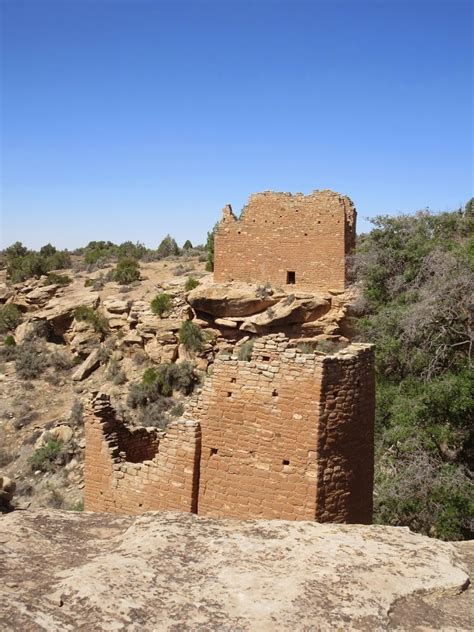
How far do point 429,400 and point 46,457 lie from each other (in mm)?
12121

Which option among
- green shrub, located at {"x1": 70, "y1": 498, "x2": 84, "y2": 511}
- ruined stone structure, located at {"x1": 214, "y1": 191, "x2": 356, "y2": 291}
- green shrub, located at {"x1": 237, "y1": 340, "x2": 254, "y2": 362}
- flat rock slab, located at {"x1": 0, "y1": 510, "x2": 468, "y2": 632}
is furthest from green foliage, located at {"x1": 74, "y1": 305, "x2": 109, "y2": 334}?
flat rock slab, located at {"x1": 0, "y1": 510, "x2": 468, "y2": 632}

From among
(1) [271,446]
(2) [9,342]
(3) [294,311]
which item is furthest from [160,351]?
(1) [271,446]

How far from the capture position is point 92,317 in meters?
24.5

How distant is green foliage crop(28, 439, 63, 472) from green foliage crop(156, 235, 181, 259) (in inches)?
878

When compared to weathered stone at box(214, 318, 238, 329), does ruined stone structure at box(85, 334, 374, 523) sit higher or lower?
lower

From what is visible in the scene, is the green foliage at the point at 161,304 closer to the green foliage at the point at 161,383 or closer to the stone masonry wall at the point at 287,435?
the green foliage at the point at 161,383

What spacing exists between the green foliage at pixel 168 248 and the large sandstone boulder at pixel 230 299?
1813cm

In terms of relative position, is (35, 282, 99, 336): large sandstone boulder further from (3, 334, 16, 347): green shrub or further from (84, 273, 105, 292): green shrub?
(3, 334, 16, 347): green shrub

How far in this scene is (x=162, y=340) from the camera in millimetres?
22344

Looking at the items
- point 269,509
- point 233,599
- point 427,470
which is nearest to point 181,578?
point 233,599

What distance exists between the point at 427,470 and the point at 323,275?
1018 cm

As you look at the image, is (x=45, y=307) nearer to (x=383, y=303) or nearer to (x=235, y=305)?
(x=235, y=305)

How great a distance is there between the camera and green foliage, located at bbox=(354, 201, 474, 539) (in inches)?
429

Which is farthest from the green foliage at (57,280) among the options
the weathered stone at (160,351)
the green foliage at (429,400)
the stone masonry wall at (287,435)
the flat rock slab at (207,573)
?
the flat rock slab at (207,573)
